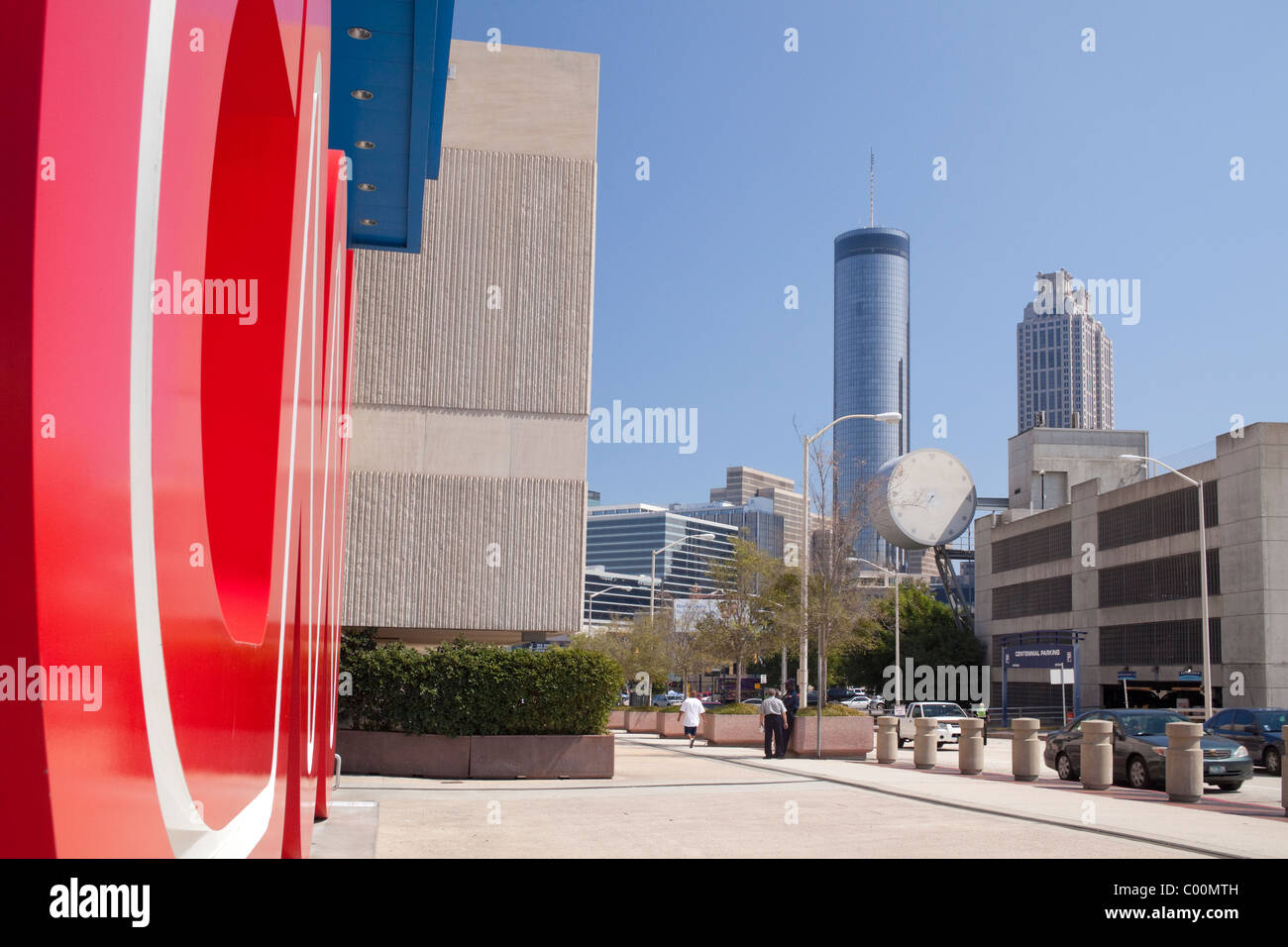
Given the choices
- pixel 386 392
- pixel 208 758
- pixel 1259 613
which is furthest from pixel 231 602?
pixel 1259 613

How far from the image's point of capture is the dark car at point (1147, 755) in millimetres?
20703

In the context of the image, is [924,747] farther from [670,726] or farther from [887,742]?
[670,726]

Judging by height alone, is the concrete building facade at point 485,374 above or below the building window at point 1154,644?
above

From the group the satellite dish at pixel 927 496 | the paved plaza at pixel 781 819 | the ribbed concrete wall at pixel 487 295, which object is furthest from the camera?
the satellite dish at pixel 927 496

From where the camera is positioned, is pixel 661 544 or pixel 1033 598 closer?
pixel 1033 598

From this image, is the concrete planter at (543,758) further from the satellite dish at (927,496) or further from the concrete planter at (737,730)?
the satellite dish at (927,496)

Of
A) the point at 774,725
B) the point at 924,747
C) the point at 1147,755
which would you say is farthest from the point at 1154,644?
the point at 1147,755

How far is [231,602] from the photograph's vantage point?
5129 mm

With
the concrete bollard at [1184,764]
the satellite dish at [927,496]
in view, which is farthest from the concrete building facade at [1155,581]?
the concrete bollard at [1184,764]

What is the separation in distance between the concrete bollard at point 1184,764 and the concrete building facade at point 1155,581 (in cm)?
3007

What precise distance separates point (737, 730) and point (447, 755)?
51.8 ft

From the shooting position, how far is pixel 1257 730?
91.1 ft

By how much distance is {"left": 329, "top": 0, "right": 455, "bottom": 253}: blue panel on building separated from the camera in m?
9.98
